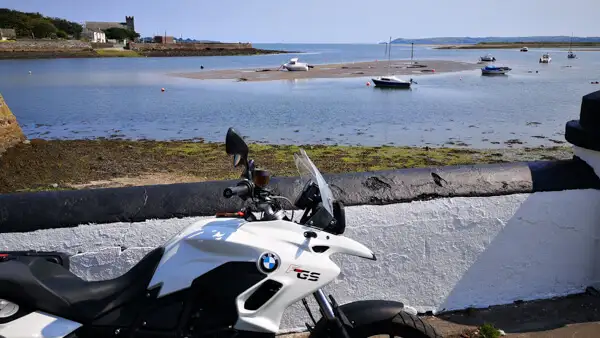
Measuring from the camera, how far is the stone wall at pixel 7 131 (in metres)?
20.6

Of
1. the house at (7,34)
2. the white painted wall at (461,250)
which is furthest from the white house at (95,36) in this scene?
the white painted wall at (461,250)

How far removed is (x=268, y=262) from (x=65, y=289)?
973mm

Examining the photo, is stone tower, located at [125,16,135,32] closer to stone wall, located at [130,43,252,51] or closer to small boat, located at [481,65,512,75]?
stone wall, located at [130,43,252,51]

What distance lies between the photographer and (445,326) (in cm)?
438

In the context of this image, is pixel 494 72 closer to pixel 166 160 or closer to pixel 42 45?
pixel 166 160

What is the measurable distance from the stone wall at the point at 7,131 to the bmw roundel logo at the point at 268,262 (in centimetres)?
2016

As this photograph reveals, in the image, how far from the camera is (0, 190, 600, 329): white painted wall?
4.20 metres

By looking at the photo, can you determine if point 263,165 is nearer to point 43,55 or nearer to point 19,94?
point 19,94

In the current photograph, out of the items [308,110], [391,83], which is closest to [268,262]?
[308,110]

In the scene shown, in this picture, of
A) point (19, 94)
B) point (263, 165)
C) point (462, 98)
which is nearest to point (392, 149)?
point (263, 165)

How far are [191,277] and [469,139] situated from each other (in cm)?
2529

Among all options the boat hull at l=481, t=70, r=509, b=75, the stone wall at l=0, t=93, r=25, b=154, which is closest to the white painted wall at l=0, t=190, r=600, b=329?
the stone wall at l=0, t=93, r=25, b=154

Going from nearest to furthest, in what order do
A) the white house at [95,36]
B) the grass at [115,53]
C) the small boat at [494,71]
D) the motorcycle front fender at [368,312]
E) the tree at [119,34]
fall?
the motorcycle front fender at [368,312] → the small boat at [494,71] → the grass at [115,53] → the white house at [95,36] → the tree at [119,34]

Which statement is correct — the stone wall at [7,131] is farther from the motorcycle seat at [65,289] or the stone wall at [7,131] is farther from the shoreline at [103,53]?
the shoreline at [103,53]
